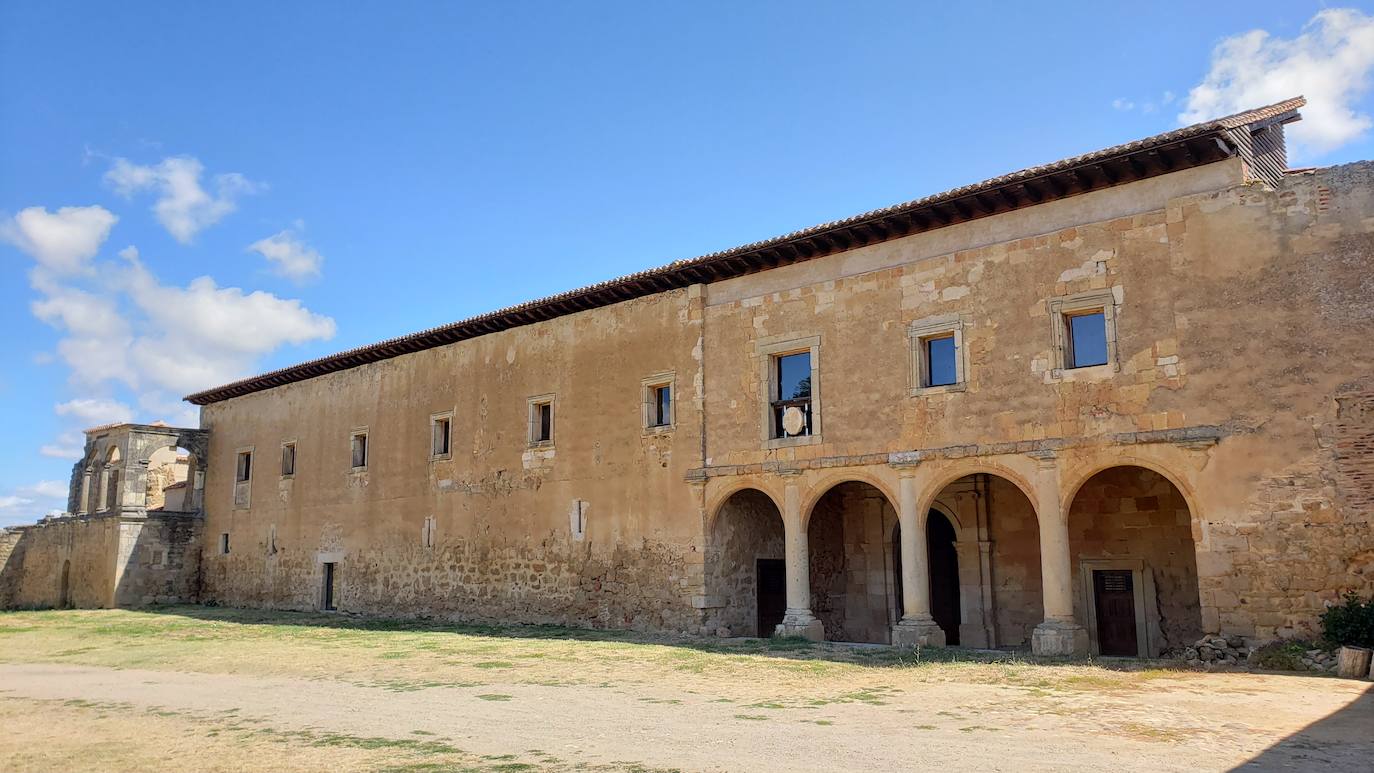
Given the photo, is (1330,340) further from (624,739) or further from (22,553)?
(22,553)

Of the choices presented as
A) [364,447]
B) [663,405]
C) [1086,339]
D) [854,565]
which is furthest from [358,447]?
[1086,339]

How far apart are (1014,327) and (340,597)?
60.9 ft

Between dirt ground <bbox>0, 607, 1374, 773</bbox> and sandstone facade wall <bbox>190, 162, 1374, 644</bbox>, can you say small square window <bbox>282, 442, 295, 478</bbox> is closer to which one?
sandstone facade wall <bbox>190, 162, 1374, 644</bbox>

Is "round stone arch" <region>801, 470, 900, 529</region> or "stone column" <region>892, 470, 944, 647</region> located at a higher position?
"round stone arch" <region>801, 470, 900, 529</region>

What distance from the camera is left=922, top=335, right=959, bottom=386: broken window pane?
1543 centimetres

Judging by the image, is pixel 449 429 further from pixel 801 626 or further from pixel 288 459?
pixel 801 626

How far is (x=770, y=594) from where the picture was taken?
62.2 ft

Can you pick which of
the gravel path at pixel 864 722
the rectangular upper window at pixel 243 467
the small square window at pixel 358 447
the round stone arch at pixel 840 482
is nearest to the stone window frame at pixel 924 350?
the round stone arch at pixel 840 482

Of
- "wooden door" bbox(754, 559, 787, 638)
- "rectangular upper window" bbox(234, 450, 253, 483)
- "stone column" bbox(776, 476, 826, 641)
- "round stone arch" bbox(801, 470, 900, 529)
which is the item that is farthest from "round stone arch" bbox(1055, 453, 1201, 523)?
"rectangular upper window" bbox(234, 450, 253, 483)

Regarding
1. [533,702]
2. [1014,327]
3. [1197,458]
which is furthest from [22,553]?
[1197,458]

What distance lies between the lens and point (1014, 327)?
14633 millimetres

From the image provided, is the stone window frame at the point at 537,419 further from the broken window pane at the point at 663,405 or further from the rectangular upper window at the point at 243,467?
the rectangular upper window at the point at 243,467

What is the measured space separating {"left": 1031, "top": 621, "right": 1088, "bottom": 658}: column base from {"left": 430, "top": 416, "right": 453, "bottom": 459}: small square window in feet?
47.8

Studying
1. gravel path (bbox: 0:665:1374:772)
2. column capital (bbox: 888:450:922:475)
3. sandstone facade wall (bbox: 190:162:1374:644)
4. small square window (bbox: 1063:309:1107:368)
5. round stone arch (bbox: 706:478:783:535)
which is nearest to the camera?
gravel path (bbox: 0:665:1374:772)
